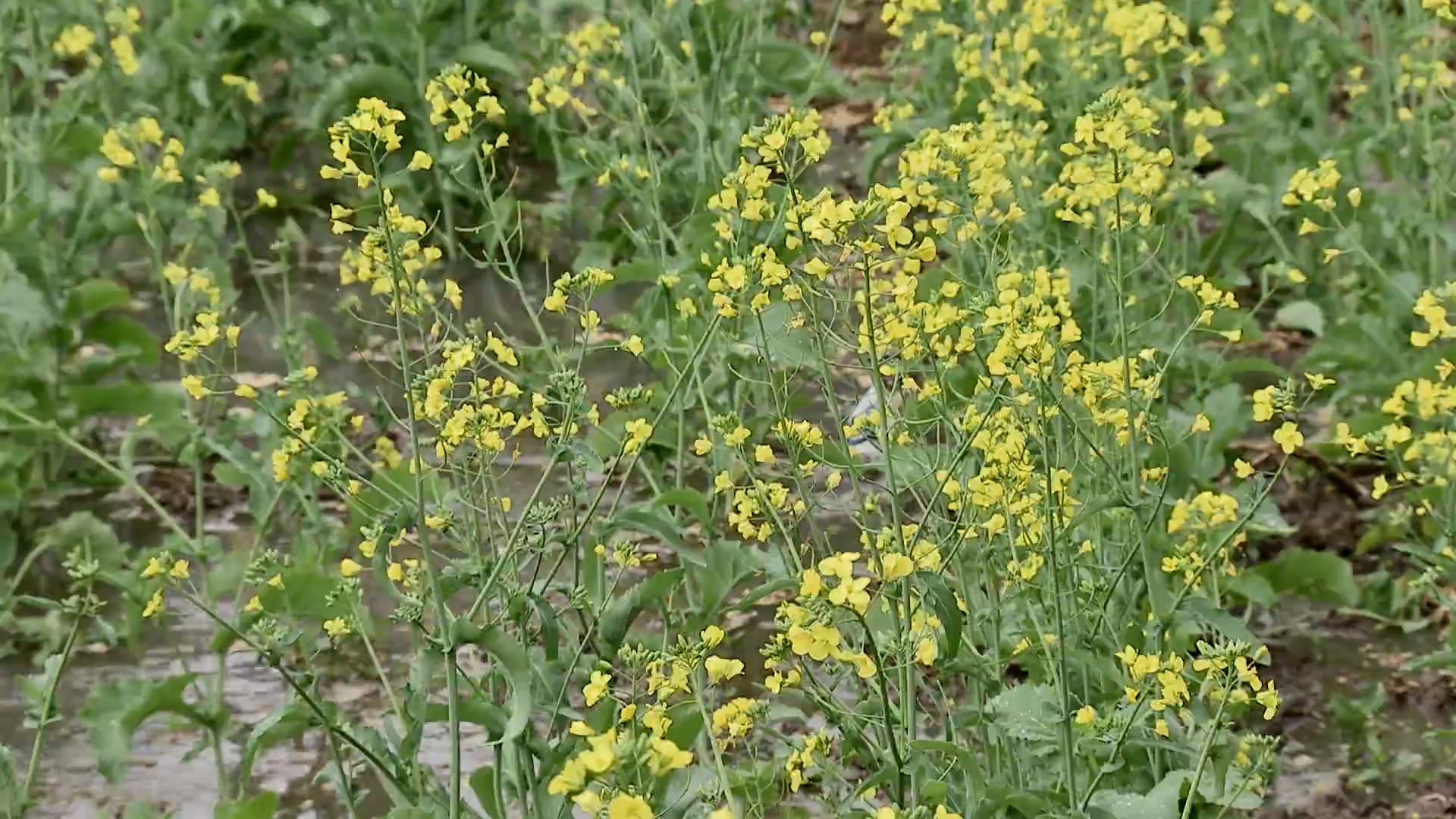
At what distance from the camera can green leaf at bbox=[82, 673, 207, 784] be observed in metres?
2.90

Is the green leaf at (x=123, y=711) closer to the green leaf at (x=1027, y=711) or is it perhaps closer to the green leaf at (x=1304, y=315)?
the green leaf at (x=1027, y=711)

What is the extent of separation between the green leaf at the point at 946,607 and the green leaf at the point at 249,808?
1.04 m

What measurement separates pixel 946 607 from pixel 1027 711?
1.51 feet

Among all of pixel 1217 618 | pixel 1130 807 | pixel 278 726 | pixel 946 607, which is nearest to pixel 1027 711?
pixel 1130 807

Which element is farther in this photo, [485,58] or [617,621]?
[485,58]

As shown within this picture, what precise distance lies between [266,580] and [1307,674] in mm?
2143

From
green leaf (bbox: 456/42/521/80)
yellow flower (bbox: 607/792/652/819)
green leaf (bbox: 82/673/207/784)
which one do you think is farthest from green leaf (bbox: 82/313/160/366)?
yellow flower (bbox: 607/792/652/819)

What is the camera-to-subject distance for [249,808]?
2615 mm

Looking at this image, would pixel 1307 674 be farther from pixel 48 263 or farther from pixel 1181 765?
pixel 48 263

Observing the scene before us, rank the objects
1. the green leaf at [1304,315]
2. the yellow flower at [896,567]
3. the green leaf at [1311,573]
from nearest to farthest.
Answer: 1. the yellow flower at [896,567]
2. the green leaf at [1311,573]
3. the green leaf at [1304,315]

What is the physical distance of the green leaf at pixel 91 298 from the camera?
4.23 metres

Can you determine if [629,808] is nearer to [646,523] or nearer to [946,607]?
[946,607]

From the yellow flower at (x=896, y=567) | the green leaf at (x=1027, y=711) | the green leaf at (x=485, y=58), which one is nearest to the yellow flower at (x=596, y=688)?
the yellow flower at (x=896, y=567)

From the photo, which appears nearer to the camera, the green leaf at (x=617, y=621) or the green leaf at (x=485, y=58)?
the green leaf at (x=617, y=621)
